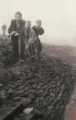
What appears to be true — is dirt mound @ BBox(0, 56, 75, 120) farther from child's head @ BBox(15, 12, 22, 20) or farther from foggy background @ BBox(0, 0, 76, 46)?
child's head @ BBox(15, 12, 22, 20)

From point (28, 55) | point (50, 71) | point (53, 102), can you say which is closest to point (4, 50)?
Answer: point (28, 55)

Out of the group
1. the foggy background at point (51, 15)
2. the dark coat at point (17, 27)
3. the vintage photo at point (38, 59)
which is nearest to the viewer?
the vintage photo at point (38, 59)

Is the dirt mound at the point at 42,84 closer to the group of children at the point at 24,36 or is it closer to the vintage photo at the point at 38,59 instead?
the vintage photo at the point at 38,59

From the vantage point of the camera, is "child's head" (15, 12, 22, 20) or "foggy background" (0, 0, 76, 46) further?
"foggy background" (0, 0, 76, 46)

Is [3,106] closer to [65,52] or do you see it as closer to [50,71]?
[50,71]

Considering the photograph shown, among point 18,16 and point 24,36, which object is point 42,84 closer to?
point 24,36

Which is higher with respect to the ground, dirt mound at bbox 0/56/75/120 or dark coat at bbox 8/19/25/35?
dark coat at bbox 8/19/25/35

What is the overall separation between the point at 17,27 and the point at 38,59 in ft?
2.66

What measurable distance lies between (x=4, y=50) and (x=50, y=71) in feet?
3.33

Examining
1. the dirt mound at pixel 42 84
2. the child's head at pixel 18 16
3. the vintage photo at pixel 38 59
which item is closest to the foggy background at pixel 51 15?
the vintage photo at pixel 38 59

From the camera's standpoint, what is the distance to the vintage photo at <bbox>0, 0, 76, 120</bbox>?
6.24 m

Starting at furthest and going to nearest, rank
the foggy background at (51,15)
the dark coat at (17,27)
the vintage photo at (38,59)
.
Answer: the foggy background at (51,15), the dark coat at (17,27), the vintage photo at (38,59)

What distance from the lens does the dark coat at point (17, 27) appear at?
7.42 metres

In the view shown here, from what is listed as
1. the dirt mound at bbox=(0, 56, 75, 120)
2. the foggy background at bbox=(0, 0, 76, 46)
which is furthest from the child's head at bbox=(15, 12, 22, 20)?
the dirt mound at bbox=(0, 56, 75, 120)
